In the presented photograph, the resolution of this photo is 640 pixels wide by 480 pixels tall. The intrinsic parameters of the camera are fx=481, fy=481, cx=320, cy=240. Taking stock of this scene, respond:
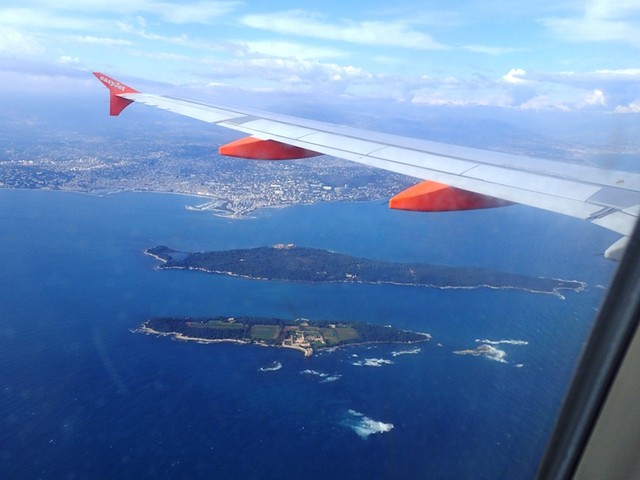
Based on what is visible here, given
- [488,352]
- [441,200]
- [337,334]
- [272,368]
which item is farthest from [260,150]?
[488,352]

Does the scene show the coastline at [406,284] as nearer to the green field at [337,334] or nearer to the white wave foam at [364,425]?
the green field at [337,334]

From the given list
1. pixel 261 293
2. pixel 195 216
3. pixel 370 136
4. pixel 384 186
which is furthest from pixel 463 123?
pixel 370 136

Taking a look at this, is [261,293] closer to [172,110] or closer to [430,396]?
[172,110]

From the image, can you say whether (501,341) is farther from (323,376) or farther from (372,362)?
(323,376)

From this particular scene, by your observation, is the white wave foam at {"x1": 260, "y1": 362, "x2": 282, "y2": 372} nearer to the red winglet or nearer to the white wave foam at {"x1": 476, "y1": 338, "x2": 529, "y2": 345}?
the white wave foam at {"x1": 476, "y1": 338, "x2": 529, "y2": 345}

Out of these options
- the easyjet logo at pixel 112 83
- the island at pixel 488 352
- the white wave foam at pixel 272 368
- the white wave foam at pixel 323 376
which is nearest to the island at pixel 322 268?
the island at pixel 488 352

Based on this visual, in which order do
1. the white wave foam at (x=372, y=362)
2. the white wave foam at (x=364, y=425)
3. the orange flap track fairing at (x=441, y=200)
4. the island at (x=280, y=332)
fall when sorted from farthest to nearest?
the island at (x=280, y=332) → the white wave foam at (x=372, y=362) → the white wave foam at (x=364, y=425) → the orange flap track fairing at (x=441, y=200)
